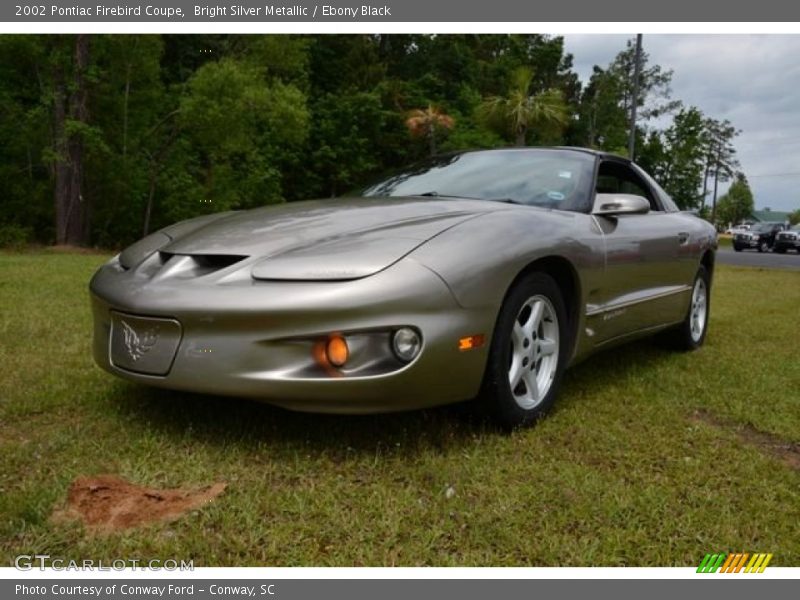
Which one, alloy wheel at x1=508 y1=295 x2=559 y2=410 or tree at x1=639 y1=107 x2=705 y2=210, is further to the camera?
tree at x1=639 y1=107 x2=705 y2=210

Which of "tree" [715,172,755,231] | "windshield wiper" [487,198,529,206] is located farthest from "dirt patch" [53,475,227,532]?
"tree" [715,172,755,231]

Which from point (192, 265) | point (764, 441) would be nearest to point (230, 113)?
point (192, 265)

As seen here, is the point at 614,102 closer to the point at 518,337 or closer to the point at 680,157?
the point at 680,157

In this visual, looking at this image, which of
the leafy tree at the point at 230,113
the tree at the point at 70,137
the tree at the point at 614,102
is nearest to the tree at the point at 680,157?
the tree at the point at 614,102

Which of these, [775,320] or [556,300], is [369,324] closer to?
[556,300]

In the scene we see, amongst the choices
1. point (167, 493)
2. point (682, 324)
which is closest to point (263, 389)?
point (167, 493)

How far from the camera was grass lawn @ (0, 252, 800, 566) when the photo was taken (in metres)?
1.82

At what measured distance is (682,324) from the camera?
439cm

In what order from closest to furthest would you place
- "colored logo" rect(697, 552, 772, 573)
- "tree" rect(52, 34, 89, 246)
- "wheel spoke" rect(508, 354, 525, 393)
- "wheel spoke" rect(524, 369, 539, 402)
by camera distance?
"colored logo" rect(697, 552, 772, 573), "wheel spoke" rect(508, 354, 525, 393), "wheel spoke" rect(524, 369, 539, 402), "tree" rect(52, 34, 89, 246)

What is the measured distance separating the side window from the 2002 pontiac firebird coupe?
0.41m

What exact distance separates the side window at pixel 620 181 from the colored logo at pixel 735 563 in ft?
7.13

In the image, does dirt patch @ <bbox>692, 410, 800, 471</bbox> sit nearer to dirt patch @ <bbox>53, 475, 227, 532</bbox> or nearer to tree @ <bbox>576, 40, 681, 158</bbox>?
dirt patch @ <bbox>53, 475, 227, 532</bbox>

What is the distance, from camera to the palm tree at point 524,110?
22266 millimetres

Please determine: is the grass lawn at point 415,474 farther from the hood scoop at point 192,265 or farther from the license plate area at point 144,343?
the hood scoop at point 192,265
